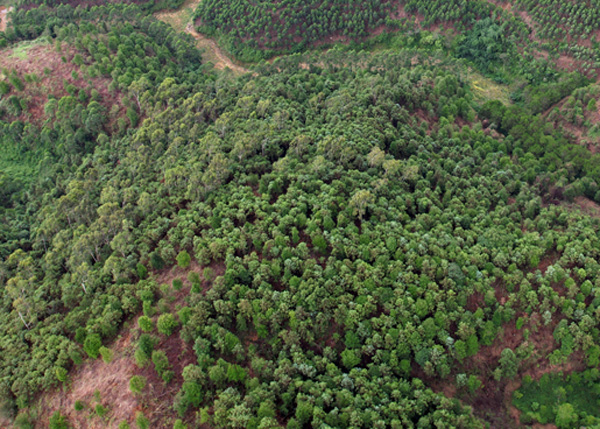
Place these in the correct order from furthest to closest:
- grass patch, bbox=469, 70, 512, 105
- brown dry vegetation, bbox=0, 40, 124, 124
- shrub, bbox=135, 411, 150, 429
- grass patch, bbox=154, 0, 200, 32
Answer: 1. grass patch, bbox=154, 0, 200, 32
2. grass patch, bbox=469, 70, 512, 105
3. brown dry vegetation, bbox=0, 40, 124, 124
4. shrub, bbox=135, 411, 150, 429

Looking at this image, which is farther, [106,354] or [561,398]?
[561,398]

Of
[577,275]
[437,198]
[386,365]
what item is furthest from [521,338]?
[437,198]

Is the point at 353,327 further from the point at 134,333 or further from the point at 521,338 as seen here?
the point at 134,333

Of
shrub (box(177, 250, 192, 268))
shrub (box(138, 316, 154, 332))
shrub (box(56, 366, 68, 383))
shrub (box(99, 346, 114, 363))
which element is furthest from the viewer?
shrub (box(177, 250, 192, 268))

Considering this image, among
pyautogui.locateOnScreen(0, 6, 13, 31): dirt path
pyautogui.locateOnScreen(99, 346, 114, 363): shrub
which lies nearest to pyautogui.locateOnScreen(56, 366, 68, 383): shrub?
pyautogui.locateOnScreen(99, 346, 114, 363): shrub

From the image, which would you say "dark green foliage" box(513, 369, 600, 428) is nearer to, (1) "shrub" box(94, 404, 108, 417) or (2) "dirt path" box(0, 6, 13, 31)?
(1) "shrub" box(94, 404, 108, 417)

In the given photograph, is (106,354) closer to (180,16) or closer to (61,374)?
(61,374)

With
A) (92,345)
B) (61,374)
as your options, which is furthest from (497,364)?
(61,374)
